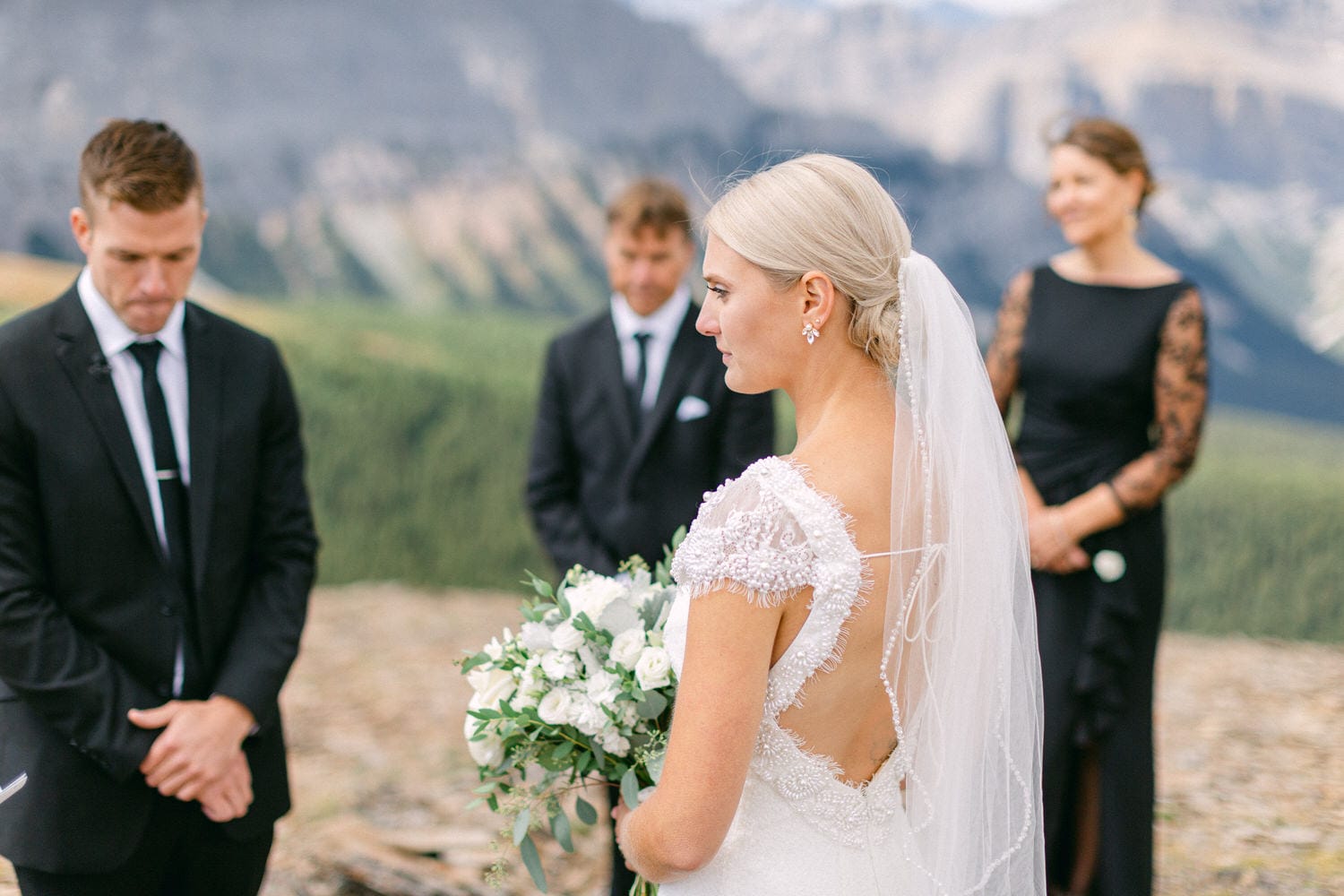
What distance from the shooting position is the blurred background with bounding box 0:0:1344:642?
723 cm

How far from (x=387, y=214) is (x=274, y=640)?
20.8 ft

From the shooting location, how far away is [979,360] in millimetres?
2090

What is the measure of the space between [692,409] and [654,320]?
0.34 meters

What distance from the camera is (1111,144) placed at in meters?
3.66

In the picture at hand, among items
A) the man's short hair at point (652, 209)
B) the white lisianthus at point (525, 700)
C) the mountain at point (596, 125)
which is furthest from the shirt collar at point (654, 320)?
the mountain at point (596, 125)

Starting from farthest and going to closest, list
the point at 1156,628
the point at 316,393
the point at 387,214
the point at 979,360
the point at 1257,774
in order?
the point at 387,214
the point at 316,393
the point at 1257,774
the point at 1156,628
the point at 979,360

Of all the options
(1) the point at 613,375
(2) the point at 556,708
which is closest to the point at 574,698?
(2) the point at 556,708

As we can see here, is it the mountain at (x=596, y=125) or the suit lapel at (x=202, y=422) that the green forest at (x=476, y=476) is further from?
the suit lapel at (x=202, y=422)

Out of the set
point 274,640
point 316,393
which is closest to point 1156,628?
point 274,640

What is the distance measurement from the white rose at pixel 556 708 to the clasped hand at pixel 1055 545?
1936 millimetres

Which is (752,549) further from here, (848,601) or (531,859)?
(531,859)

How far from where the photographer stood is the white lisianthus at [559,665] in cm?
216

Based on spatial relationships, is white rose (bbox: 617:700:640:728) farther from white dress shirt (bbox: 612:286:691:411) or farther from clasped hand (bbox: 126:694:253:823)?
white dress shirt (bbox: 612:286:691:411)

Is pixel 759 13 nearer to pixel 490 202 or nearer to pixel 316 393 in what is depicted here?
pixel 490 202
